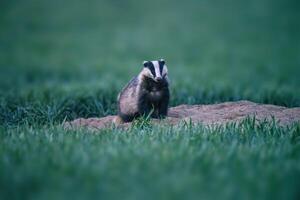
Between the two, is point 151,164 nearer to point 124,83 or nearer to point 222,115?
point 222,115

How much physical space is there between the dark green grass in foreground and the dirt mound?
836 mm

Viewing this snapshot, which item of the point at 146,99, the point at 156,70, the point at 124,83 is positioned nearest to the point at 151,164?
the point at 156,70

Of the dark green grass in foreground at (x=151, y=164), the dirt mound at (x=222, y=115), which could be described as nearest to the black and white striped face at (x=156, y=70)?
the dirt mound at (x=222, y=115)

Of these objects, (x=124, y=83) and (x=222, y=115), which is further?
(x=124, y=83)

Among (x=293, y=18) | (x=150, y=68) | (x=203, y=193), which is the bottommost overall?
(x=203, y=193)

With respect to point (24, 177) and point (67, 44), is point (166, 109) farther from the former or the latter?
point (67, 44)

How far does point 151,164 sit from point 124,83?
696cm

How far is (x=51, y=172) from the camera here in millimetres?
4578

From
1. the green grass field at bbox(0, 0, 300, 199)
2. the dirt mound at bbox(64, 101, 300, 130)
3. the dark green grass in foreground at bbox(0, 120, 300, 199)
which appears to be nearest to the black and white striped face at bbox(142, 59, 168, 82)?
the dirt mound at bbox(64, 101, 300, 130)

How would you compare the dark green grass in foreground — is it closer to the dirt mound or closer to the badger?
the dirt mound

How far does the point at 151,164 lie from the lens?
15.6 feet

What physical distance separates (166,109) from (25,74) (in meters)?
7.78

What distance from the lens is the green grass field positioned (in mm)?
4367

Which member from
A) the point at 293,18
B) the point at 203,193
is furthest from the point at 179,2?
the point at 203,193
